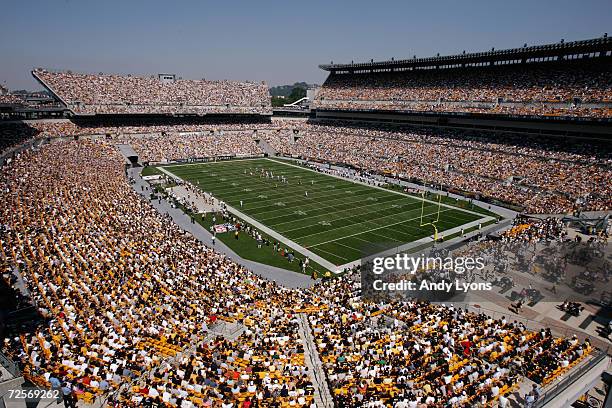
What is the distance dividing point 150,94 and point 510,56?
5203 centimetres

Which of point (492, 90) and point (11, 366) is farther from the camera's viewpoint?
point (492, 90)

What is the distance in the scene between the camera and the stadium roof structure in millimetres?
42169

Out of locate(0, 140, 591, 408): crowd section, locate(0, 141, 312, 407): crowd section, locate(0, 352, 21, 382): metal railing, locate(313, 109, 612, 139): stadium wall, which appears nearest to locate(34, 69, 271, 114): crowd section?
locate(313, 109, 612, 139): stadium wall

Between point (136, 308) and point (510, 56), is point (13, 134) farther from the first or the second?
point (510, 56)

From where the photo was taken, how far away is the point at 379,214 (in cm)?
3275

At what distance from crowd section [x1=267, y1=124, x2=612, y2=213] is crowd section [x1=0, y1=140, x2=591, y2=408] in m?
21.9

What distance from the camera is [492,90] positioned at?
49906 millimetres

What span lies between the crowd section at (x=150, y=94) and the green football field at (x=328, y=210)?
759 inches

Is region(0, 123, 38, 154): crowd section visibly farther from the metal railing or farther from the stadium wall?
the stadium wall

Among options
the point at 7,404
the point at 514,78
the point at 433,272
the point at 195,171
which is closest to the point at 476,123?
the point at 514,78

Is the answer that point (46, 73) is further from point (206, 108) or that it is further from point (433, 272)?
point (433, 272)

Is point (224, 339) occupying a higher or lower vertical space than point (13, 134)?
lower

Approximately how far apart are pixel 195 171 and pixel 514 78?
39.5m

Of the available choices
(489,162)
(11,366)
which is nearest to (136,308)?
(11,366)
